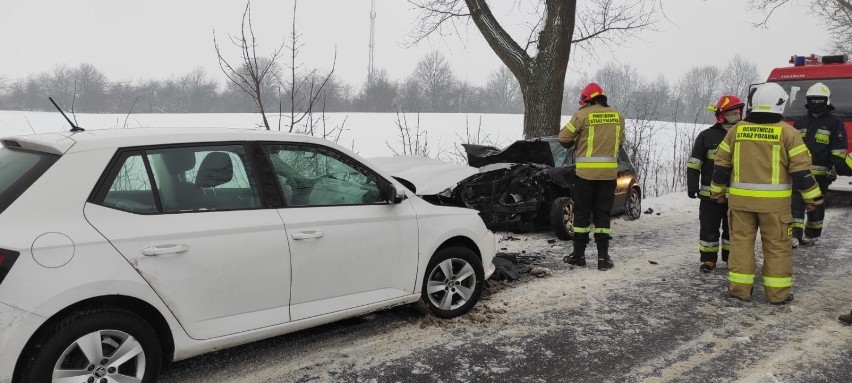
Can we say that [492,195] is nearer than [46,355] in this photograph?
No

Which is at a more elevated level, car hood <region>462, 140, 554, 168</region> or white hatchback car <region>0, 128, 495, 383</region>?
car hood <region>462, 140, 554, 168</region>

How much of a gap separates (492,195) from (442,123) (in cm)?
2487

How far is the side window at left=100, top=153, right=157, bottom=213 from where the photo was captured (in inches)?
107

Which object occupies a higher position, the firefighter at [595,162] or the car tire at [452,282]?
the firefighter at [595,162]

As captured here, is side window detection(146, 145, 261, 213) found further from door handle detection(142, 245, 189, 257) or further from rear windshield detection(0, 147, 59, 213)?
rear windshield detection(0, 147, 59, 213)

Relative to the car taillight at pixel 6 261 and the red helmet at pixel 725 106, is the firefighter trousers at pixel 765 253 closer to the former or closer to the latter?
the red helmet at pixel 725 106

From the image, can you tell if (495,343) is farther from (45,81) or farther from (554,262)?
(45,81)

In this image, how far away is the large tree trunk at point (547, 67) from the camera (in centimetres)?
1027

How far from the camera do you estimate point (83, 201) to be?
260cm

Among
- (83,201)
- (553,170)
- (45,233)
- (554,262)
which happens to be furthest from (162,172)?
(553,170)

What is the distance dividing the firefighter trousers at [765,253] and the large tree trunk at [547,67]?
5.89 metres

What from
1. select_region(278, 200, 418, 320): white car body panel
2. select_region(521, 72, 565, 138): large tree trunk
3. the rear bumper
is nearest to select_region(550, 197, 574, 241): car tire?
select_region(521, 72, 565, 138): large tree trunk

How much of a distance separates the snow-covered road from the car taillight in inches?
47.9

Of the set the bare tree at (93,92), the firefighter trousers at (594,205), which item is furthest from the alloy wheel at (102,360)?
the bare tree at (93,92)
